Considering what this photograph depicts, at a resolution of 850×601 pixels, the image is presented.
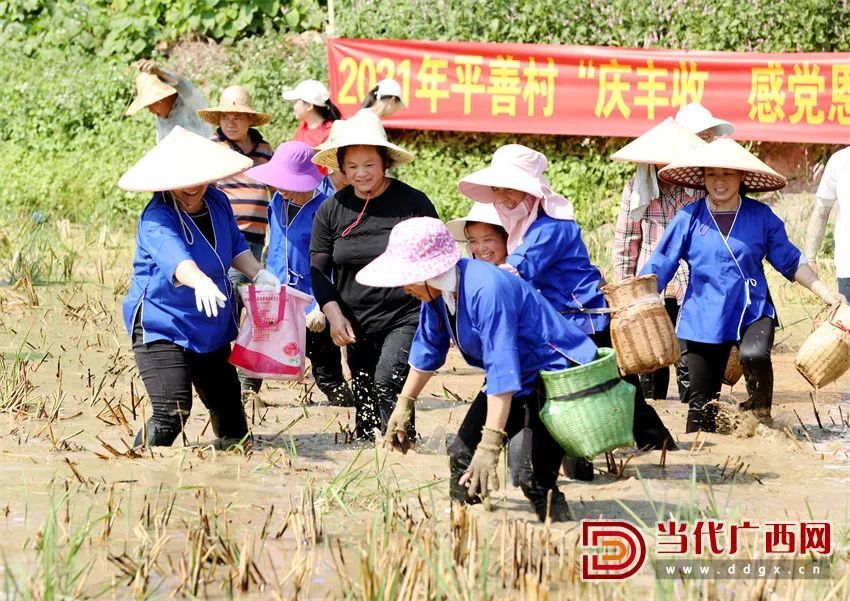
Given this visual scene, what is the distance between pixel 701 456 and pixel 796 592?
8.00 ft

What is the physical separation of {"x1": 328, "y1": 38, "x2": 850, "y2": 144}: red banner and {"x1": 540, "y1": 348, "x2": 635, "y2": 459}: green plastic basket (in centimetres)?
818

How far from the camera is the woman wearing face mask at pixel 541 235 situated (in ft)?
18.6

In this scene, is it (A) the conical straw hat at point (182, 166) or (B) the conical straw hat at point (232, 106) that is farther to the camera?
(B) the conical straw hat at point (232, 106)

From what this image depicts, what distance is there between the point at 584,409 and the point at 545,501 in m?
0.47

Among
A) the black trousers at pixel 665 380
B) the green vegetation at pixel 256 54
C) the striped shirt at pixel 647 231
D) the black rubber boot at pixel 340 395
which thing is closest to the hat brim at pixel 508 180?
the striped shirt at pixel 647 231

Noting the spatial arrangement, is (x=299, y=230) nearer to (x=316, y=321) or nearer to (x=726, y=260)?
(x=316, y=321)

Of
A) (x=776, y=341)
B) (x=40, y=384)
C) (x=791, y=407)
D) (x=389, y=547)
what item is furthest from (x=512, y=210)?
(x=776, y=341)

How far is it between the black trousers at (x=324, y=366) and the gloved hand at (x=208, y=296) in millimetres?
1929

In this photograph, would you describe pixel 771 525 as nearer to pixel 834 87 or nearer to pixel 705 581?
pixel 705 581

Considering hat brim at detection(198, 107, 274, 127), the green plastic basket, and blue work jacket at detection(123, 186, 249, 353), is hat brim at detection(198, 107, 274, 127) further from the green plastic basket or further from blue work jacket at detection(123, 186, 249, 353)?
the green plastic basket

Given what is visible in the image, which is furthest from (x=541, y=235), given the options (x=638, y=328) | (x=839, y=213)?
(x=839, y=213)

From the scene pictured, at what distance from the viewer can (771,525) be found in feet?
15.4

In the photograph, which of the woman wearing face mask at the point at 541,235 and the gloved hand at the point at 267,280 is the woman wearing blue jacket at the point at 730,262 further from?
the gloved hand at the point at 267,280

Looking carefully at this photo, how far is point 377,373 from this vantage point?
6.21 m
